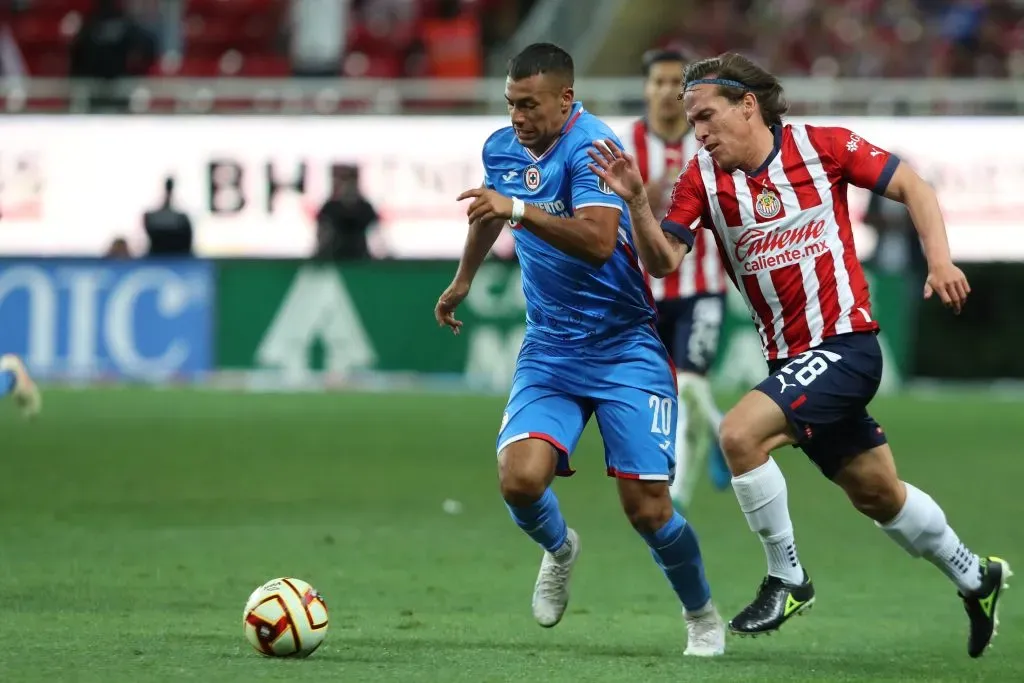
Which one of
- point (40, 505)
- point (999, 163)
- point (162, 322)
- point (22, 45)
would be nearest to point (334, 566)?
point (40, 505)

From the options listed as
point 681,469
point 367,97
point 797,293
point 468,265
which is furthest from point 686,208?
point 367,97

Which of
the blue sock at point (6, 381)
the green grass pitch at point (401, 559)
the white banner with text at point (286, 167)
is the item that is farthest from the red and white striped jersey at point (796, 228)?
the white banner with text at point (286, 167)

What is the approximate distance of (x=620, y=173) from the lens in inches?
245

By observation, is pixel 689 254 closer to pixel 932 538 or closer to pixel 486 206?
pixel 932 538

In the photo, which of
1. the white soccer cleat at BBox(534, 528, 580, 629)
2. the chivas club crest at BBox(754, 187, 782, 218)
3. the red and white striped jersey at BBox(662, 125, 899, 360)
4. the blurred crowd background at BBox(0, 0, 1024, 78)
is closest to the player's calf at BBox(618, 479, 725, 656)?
the white soccer cleat at BBox(534, 528, 580, 629)

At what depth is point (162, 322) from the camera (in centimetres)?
1864

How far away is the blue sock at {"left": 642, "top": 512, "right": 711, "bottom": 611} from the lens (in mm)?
6566

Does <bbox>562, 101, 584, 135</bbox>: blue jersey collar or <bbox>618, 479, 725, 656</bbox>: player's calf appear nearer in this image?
<bbox>618, 479, 725, 656</bbox>: player's calf

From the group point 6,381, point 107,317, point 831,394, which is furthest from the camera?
point 107,317

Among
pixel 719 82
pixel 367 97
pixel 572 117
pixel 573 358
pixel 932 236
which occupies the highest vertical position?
pixel 719 82

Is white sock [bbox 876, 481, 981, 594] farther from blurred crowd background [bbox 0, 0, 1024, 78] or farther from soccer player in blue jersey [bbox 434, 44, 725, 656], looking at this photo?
blurred crowd background [bbox 0, 0, 1024, 78]

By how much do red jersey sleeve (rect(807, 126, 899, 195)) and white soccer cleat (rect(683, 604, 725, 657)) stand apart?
5.40 feet

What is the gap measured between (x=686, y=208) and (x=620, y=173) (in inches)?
19.4

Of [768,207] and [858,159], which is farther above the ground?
[858,159]
